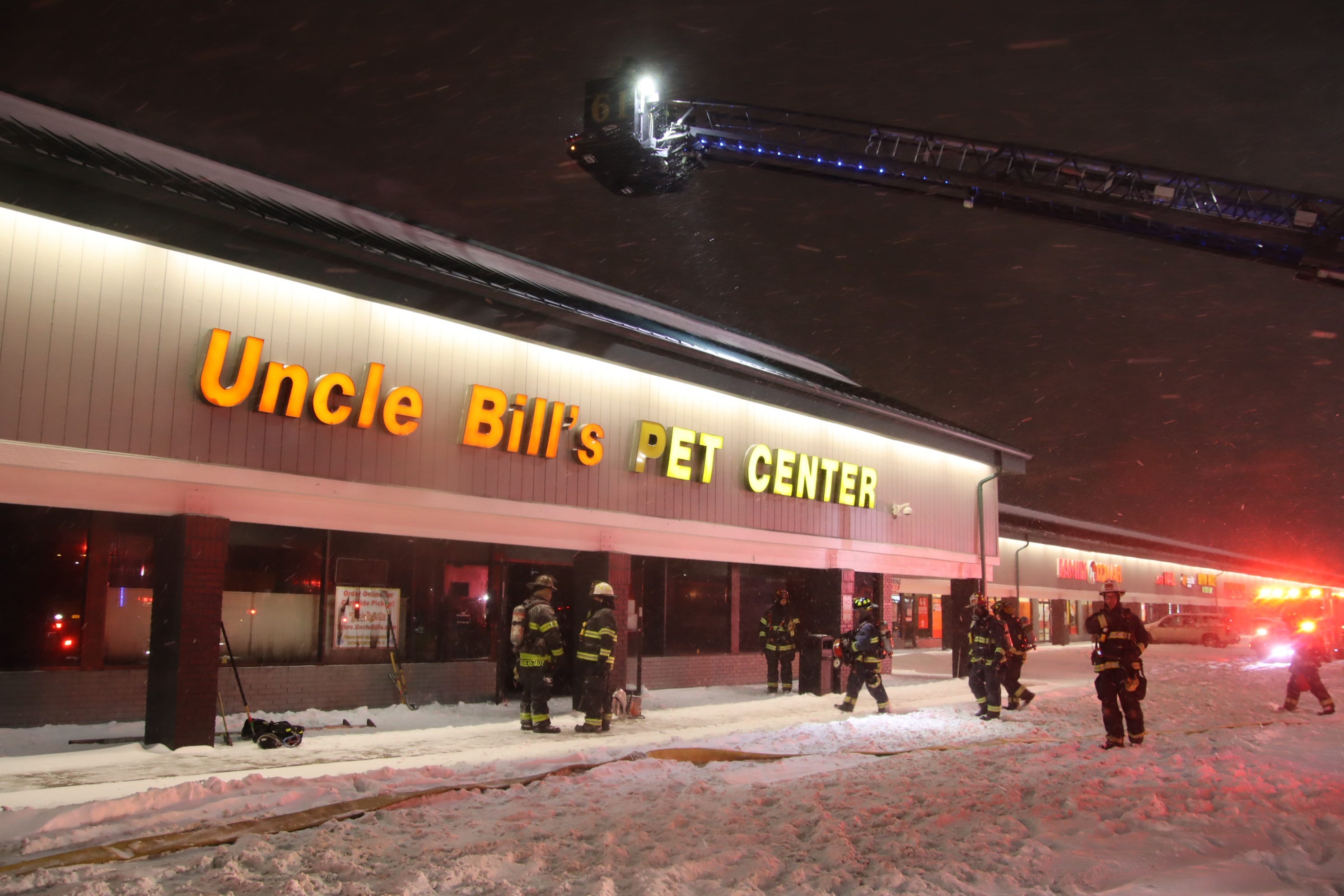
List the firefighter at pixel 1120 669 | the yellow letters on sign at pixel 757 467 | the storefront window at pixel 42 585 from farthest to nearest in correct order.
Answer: the yellow letters on sign at pixel 757 467 < the storefront window at pixel 42 585 < the firefighter at pixel 1120 669

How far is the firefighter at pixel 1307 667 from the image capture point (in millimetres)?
15859

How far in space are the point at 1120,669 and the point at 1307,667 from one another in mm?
6701

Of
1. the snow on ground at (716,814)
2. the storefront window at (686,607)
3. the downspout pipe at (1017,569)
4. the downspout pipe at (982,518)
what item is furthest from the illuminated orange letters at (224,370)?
the downspout pipe at (1017,569)

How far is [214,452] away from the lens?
34.9ft

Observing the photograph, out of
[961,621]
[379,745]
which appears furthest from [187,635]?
[961,621]

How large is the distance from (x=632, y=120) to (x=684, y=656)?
11600 millimetres

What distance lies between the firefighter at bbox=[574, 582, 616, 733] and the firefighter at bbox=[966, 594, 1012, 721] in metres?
6.03

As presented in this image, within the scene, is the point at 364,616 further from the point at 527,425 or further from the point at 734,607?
the point at 734,607

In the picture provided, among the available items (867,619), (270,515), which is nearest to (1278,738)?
(867,619)

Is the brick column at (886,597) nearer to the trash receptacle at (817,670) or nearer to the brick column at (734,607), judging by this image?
the trash receptacle at (817,670)

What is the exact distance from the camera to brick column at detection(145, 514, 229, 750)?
10.2m

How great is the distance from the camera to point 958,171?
64.0 ft

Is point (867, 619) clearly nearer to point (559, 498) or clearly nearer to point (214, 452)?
point (559, 498)

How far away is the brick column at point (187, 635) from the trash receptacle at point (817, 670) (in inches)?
443
